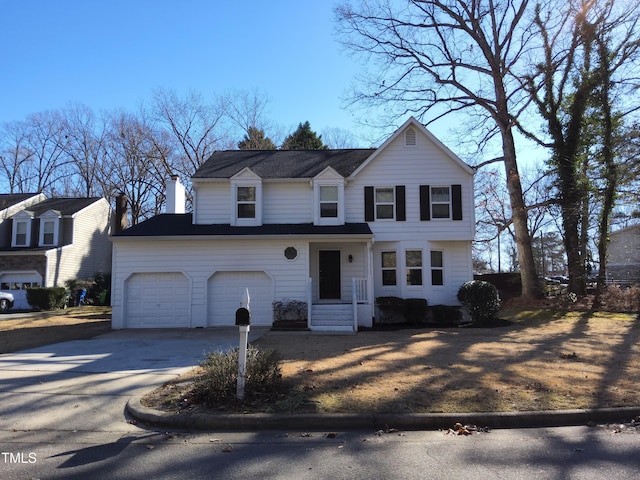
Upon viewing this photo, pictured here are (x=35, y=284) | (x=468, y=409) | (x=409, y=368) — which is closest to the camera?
(x=468, y=409)

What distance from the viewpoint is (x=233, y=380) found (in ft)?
19.2

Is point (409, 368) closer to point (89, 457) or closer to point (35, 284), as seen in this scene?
point (89, 457)

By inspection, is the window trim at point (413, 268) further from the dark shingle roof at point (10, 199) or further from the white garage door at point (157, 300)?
the dark shingle roof at point (10, 199)

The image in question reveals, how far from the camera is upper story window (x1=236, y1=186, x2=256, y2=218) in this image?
17.2m

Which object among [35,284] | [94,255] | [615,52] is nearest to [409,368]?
[615,52]

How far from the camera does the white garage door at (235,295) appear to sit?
51.6 feet

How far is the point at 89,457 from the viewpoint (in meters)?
4.25

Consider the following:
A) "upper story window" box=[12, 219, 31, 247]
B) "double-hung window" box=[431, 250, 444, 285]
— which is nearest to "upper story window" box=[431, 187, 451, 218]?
"double-hung window" box=[431, 250, 444, 285]

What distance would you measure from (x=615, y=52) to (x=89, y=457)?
77.6 ft

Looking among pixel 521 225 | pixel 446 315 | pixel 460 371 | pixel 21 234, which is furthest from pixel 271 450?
pixel 21 234

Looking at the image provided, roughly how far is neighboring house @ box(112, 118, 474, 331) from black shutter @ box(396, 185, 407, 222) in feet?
0.14

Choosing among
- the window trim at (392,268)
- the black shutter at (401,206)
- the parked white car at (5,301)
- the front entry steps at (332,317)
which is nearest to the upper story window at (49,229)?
the parked white car at (5,301)

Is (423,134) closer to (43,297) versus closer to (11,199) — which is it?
(43,297)

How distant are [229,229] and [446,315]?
30.0 feet
